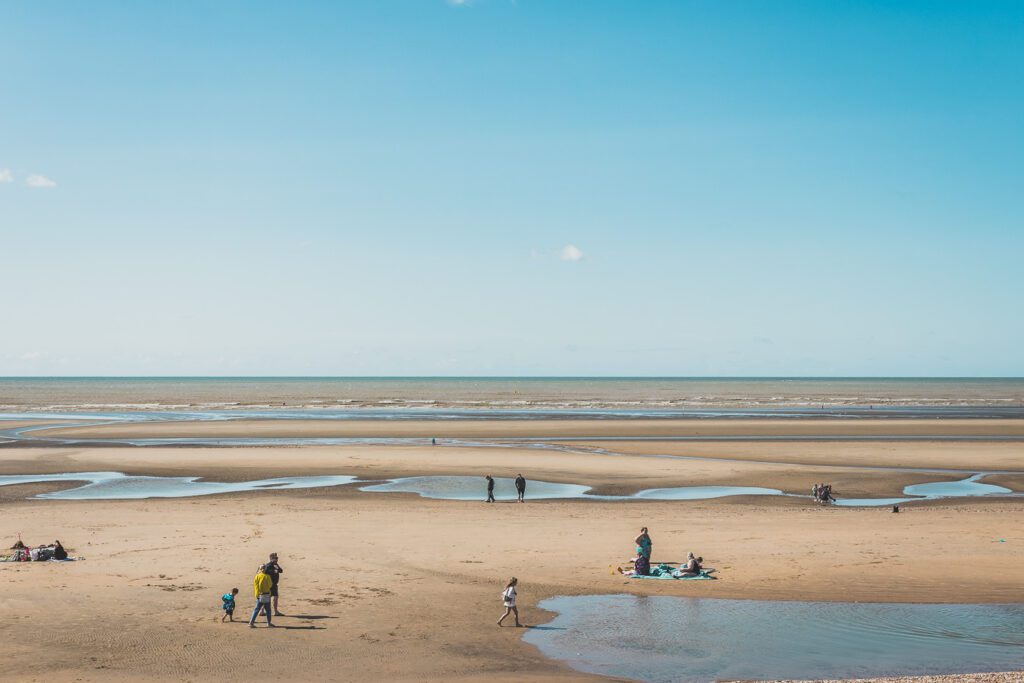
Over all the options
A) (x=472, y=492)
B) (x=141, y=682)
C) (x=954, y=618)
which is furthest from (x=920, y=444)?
(x=141, y=682)

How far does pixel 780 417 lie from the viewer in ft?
332

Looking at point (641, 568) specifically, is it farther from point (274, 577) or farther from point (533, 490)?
point (533, 490)

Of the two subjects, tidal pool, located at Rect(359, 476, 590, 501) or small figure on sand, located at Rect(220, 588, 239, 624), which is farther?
tidal pool, located at Rect(359, 476, 590, 501)

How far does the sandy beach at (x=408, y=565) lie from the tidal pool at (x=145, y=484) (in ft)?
5.92

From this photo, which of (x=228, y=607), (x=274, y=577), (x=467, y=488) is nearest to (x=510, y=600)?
(x=274, y=577)

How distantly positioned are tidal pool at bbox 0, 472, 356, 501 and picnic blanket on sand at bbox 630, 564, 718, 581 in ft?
76.4

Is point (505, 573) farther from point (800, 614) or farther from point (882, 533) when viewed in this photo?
point (882, 533)

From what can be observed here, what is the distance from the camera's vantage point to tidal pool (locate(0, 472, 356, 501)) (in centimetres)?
3975

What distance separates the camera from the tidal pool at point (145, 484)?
130ft

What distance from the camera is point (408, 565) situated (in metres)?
25.5

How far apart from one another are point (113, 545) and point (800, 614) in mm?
21334

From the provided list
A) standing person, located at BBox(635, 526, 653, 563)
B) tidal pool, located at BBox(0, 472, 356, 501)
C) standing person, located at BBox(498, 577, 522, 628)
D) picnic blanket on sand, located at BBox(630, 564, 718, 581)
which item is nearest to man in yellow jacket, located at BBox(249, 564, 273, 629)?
standing person, located at BBox(498, 577, 522, 628)

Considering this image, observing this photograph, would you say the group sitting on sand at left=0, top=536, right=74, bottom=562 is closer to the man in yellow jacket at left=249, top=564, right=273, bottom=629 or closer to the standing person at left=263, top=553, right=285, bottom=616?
the standing person at left=263, top=553, right=285, bottom=616

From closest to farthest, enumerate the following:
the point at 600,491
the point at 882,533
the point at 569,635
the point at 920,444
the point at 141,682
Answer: the point at 141,682
the point at 569,635
the point at 882,533
the point at 600,491
the point at 920,444
